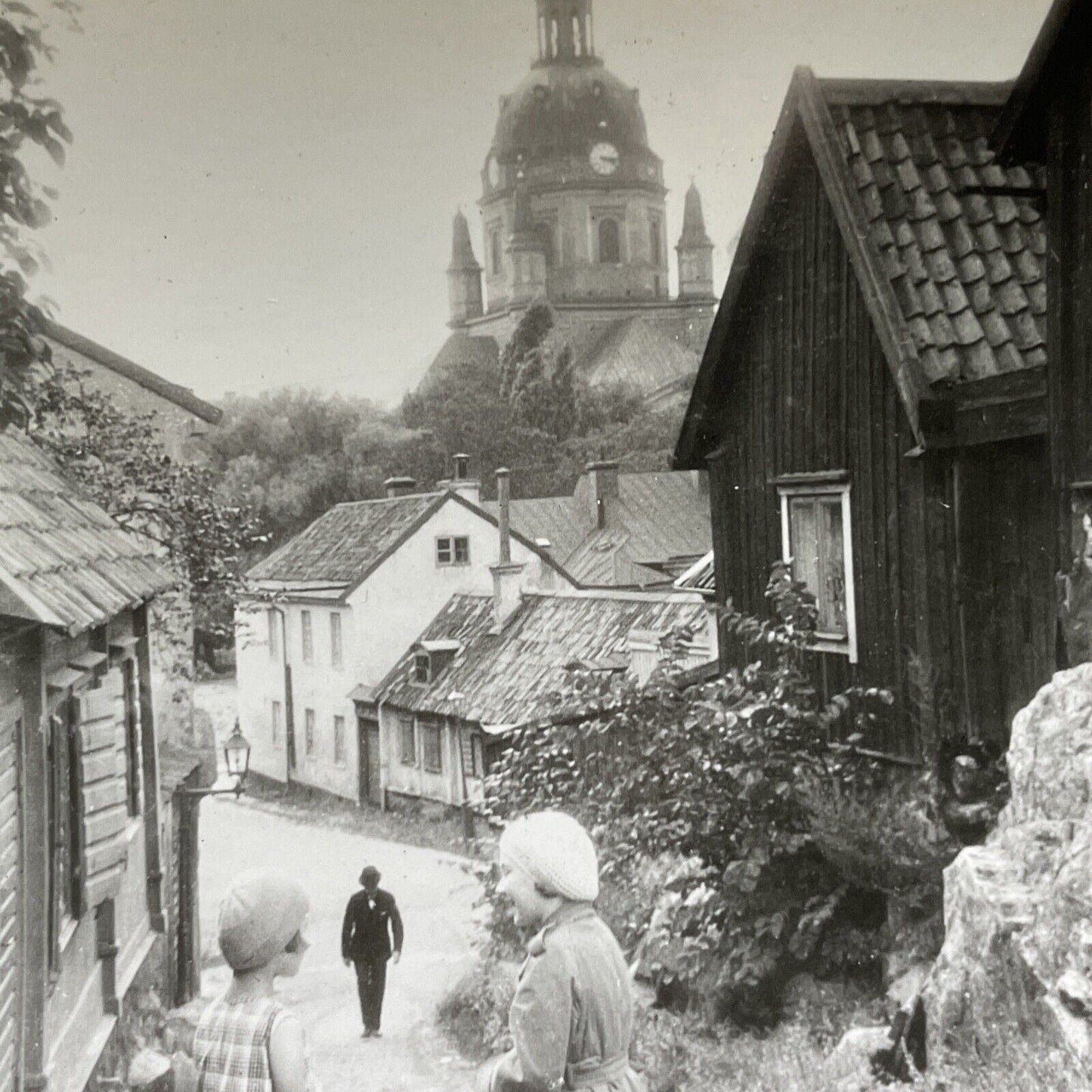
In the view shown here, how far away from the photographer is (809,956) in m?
8.70

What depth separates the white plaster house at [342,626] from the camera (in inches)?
549

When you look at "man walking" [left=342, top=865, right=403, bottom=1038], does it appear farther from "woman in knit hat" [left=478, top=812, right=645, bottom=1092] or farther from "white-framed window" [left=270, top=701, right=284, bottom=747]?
"woman in knit hat" [left=478, top=812, right=645, bottom=1092]

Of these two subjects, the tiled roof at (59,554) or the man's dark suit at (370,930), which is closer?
the tiled roof at (59,554)

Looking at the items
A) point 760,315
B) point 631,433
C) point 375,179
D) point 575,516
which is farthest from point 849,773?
point 631,433

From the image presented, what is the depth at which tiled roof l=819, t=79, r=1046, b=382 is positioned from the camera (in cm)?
835

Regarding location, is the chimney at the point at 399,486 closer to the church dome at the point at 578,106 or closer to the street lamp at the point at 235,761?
the street lamp at the point at 235,761

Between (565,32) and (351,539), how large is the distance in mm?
6403

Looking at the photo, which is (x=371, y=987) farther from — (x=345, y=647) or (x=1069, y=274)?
(x=1069, y=274)

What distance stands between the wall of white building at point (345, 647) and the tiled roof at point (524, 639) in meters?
0.49

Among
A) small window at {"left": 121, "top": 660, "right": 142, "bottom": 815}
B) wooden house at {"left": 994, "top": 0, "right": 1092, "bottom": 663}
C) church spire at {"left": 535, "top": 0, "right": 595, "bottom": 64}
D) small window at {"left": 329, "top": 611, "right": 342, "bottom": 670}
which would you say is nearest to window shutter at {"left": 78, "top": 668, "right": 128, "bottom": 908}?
small window at {"left": 121, "top": 660, "right": 142, "bottom": 815}

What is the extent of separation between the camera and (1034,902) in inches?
221

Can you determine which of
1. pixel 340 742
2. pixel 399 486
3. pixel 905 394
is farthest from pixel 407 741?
pixel 905 394

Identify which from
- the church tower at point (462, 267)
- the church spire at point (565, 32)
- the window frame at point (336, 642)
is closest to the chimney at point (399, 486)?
the window frame at point (336, 642)

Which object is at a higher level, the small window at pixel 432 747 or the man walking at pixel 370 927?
the small window at pixel 432 747
